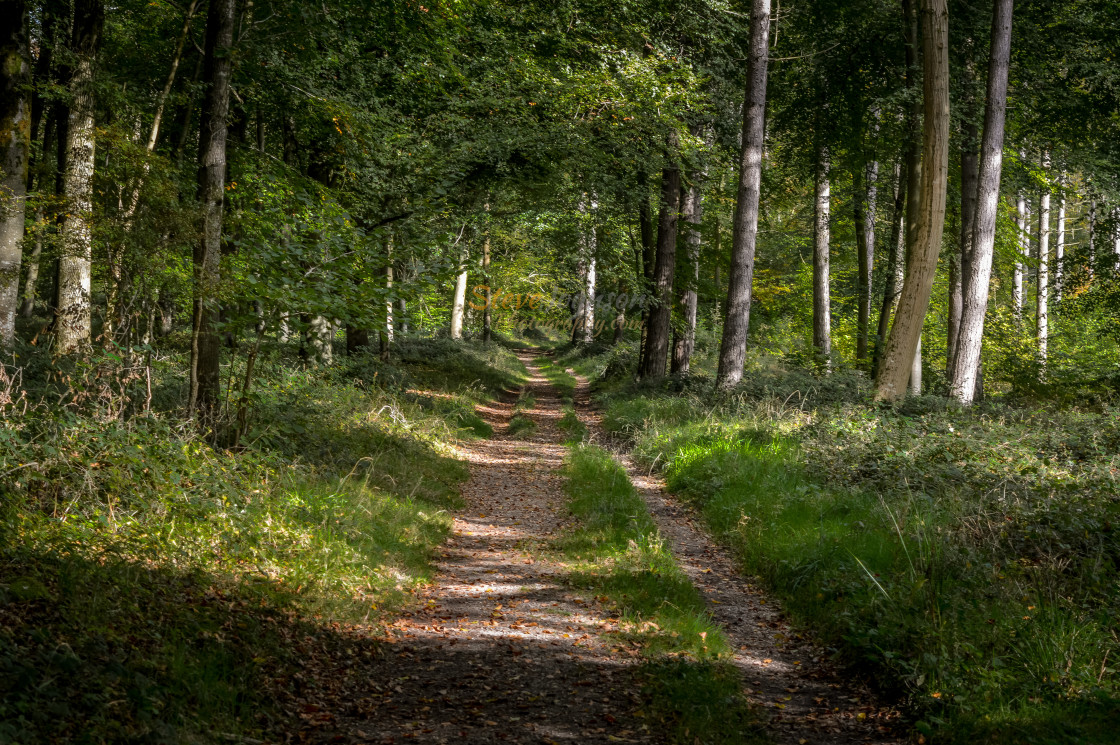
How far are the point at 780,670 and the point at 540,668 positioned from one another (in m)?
1.80

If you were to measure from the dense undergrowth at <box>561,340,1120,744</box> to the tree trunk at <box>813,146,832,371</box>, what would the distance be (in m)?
7.46

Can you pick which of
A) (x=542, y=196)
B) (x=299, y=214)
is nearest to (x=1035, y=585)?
(x=299, y=214)

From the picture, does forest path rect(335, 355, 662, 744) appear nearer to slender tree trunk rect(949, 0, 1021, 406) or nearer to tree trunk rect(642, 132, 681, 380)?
slender tree trunk rect(949, 0, 1021, 406)

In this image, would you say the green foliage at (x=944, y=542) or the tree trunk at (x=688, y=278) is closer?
the green foliage at (x=944, y=542)

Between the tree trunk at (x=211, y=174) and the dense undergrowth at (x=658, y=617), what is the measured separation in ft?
14.5

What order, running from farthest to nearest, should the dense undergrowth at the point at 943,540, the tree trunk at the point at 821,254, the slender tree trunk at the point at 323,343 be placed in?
the tree trunk at the point at 821,254 < the slender tree trunk at the point at 323,343 < the dense undergrowth at the point at 943,540

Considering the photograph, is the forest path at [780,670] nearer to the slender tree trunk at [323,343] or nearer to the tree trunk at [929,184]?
the tree trunk at [929,184]

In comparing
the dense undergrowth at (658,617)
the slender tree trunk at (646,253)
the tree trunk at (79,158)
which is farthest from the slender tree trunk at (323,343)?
the slender tree trunk at (646,253)

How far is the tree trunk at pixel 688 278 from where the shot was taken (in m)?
18.9

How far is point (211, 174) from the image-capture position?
23.5 ft

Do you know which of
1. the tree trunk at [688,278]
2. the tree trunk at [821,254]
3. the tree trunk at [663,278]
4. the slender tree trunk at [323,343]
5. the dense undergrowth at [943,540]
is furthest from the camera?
the tree trunk at [688,278]

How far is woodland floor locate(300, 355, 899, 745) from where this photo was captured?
4.18 meters

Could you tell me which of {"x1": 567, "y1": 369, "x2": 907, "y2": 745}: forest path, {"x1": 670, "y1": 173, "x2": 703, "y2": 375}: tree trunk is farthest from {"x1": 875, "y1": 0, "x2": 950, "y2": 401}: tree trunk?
{"x1": 670, "y1": 173, "x2": 703, "y2": 375}: tree trunk

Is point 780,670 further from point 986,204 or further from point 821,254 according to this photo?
point 821,254
